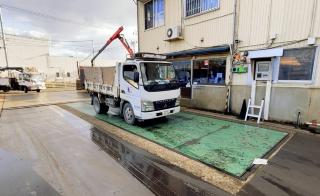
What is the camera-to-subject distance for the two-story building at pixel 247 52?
19.2 feet

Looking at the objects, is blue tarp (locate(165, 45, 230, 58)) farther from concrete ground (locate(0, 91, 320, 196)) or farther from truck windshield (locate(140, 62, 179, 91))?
concrete ground (locate(0, 91, 320, 196))

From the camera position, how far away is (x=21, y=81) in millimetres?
20125

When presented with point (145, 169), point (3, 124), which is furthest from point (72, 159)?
point (3, 124)

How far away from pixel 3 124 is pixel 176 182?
7846 mm

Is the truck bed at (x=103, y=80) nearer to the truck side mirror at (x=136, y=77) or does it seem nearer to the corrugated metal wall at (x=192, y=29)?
the truck side mirror at (x=136, y=77)

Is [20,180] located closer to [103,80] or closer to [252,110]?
[103,80]

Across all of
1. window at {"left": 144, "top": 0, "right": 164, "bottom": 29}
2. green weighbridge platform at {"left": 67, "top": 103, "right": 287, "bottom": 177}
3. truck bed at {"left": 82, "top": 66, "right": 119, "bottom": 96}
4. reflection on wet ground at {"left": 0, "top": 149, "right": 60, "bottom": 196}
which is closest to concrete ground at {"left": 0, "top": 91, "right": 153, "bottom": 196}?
reflection on wet ground at {"left": 0, "top": 149, "right": 60, "bottom": 196}

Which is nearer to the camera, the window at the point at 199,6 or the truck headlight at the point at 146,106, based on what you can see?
the truck headlight at the point at 146,106

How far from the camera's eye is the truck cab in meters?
5.85

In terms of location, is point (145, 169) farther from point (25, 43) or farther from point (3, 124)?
point (25, 43)

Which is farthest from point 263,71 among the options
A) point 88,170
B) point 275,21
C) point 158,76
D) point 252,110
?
point 88,170

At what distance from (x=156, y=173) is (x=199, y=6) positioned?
8.26m

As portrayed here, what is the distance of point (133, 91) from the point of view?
6.07 metres

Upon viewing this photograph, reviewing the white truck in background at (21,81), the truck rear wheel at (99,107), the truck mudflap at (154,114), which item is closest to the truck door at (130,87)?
the truck mudflap at (154,114)
